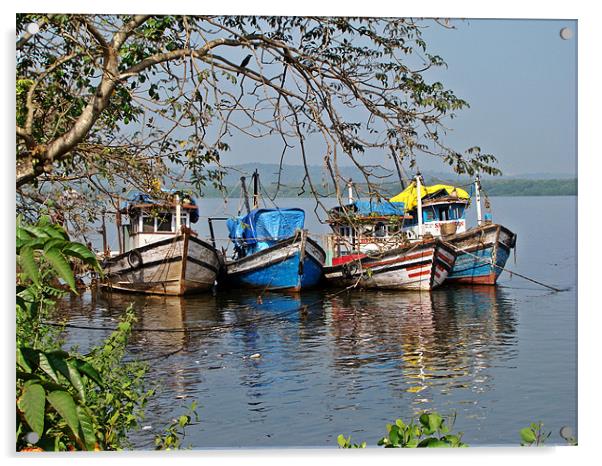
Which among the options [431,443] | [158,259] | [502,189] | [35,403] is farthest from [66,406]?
[158,259]

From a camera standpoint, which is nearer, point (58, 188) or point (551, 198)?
point (551, 198)

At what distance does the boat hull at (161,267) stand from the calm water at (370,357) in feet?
2.52

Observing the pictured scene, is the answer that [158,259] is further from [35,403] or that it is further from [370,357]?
[35,403]

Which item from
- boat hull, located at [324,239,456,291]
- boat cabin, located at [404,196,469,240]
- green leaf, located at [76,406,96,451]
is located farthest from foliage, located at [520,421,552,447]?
boat hull, located at [324,239,456,291]

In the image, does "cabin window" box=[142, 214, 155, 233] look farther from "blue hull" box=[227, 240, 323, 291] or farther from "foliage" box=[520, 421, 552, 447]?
"foliage" box=[520, 421, 552, 447]

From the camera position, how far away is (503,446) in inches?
155

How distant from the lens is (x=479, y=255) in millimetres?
15836

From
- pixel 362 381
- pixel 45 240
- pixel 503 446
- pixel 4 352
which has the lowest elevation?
pixel 362 381

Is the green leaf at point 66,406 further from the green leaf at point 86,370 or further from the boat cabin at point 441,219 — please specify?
the boat cabin at point 441,219

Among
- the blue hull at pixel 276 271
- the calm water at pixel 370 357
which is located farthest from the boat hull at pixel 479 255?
the blue hull at pixel 276 271
